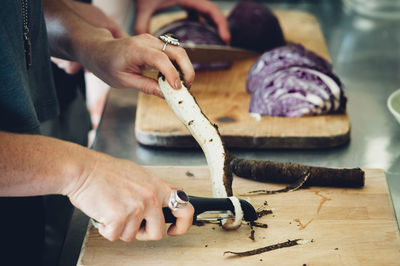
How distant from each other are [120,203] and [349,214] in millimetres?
699

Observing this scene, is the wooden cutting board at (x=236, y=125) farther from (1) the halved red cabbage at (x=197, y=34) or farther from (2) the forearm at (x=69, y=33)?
(2) the forearm at (x=69, y=33)

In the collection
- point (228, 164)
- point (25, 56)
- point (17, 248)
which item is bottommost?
point (17, 248)

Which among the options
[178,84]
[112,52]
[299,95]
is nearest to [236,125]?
[299,95]

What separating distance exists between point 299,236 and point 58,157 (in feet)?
2.27

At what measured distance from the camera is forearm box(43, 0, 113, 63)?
162 cm

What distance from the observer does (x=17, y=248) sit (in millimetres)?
1577

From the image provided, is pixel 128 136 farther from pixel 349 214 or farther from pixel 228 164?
pixel 349 214

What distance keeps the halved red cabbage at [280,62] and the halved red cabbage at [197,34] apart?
0.24 metres

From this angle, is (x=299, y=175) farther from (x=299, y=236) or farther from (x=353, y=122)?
(x=353, y=122)

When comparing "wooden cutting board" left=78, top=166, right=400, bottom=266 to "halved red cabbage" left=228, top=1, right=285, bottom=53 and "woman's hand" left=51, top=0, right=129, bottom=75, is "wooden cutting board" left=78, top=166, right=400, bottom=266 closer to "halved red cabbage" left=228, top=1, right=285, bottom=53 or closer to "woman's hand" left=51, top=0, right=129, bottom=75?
"woman's hand" left=51, top=0, right=129, bottom=75

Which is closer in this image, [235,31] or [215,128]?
[215,128]

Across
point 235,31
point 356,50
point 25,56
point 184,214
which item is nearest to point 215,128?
point 184,214

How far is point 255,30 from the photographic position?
2.24m

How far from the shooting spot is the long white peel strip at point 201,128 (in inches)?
56.7
